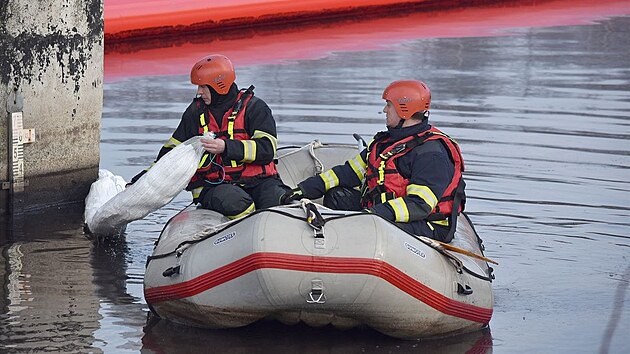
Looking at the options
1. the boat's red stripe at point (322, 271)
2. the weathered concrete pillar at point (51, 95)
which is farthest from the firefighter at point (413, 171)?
the weathered concrete pillar at point (51, 95)

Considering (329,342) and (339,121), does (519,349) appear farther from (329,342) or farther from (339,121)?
(339,121)

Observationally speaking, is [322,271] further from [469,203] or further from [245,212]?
[469,203]

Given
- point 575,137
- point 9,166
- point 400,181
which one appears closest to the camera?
point 400,181

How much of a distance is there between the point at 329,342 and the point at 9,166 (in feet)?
10.2

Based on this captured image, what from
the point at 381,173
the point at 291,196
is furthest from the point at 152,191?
the point at 381,173

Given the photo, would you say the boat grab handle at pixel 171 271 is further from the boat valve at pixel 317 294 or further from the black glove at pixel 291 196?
the black glove at pixel 291 196

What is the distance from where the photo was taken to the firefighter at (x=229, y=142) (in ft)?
23.5

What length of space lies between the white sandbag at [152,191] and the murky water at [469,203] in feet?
0.55

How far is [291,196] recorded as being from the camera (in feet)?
22.9

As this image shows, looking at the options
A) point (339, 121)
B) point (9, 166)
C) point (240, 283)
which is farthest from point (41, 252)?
point (339, 121)

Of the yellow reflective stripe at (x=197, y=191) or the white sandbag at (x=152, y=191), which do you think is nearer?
the white sandbag at (x=152, y=191)

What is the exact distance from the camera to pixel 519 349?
20.3 feet

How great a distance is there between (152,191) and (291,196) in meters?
0.94

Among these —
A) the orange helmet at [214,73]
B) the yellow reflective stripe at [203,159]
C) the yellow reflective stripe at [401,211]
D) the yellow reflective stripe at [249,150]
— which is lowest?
the yellow reflective stripe at [203,159]
